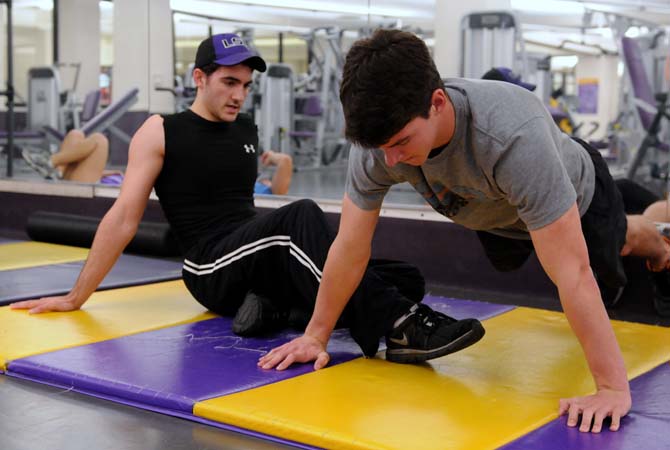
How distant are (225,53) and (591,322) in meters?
1.58

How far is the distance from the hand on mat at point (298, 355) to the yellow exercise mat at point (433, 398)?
5 cm

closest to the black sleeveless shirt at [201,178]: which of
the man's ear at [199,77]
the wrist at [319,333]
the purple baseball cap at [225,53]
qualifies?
the man's ear at [199,77]

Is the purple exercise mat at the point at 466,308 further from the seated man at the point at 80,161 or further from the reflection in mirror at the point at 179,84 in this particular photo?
the seated man at the point at 80,161

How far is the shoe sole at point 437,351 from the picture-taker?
2248mm

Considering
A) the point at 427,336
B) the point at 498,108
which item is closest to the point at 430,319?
the point at 427,336

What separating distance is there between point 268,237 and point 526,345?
0.85 meters

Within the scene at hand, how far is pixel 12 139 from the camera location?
6.64m

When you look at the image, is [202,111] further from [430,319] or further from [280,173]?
[280,173]

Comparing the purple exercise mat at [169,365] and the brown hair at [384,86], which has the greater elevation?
the brown hair at [384,86]

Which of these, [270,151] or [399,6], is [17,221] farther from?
[399,6]

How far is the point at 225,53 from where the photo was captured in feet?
9.41

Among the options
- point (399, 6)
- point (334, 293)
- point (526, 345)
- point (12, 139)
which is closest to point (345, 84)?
point (334, 293)

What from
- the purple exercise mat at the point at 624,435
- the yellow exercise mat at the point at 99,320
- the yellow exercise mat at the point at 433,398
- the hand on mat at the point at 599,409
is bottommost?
the yellow exercise mat at the point at 99,320

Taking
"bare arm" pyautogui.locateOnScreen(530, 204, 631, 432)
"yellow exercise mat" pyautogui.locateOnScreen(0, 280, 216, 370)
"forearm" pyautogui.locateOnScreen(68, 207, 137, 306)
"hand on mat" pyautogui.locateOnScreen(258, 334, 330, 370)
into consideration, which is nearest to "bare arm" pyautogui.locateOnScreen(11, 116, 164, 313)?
"forearm" pyautogui.locateOnScreen(68, 207, 137, 306)
